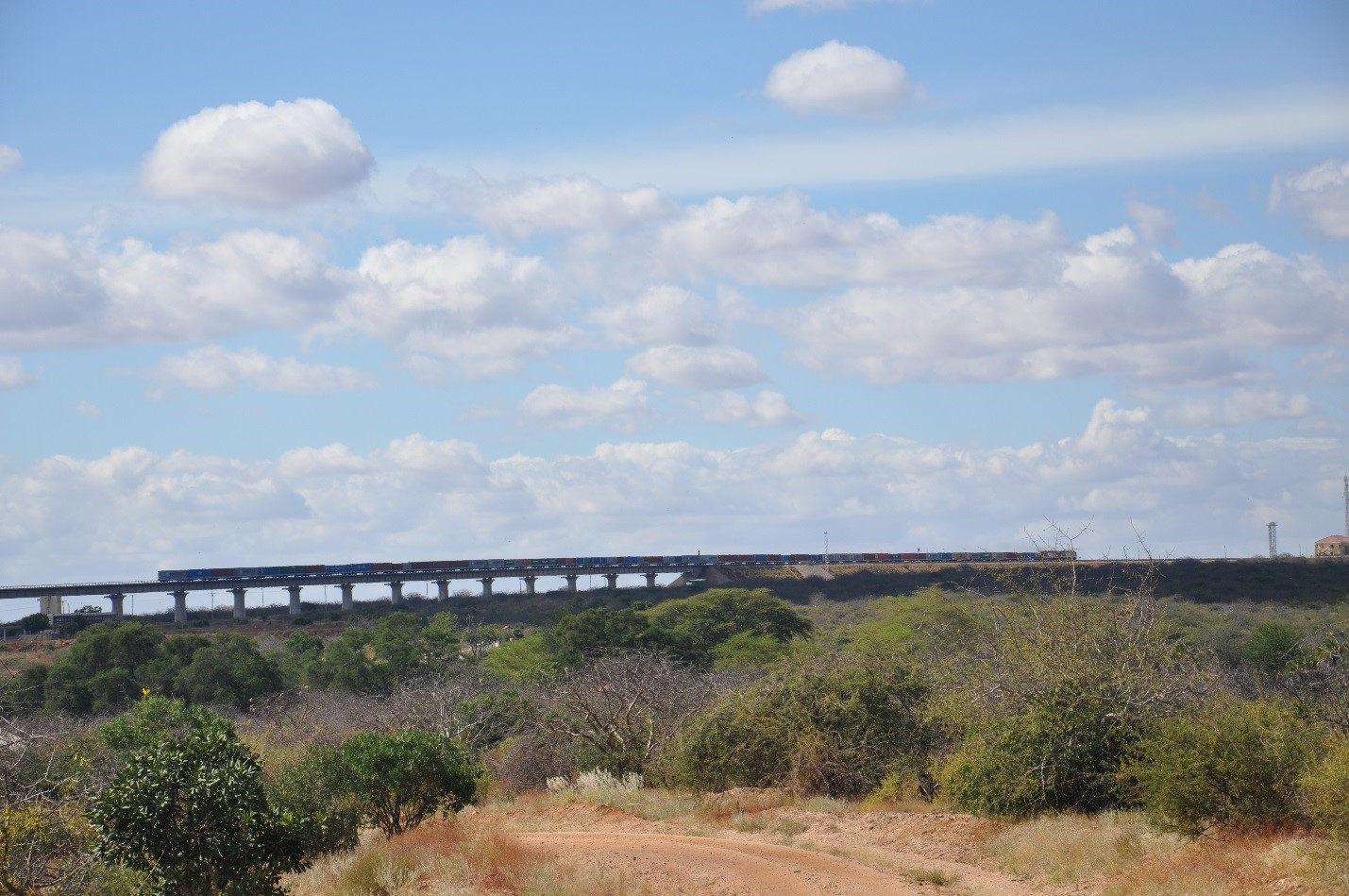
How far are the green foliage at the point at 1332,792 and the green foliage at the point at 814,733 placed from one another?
10956 millimetres

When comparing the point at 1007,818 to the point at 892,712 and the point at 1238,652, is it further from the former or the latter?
the point at 1238,652

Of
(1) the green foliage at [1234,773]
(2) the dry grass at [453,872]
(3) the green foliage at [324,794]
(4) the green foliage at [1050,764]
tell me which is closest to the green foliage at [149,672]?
(3) the green foliage at [324,794]

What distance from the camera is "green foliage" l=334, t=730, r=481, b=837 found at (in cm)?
2317

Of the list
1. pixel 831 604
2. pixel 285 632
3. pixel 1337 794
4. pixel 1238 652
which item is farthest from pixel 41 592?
pixel 1337 794

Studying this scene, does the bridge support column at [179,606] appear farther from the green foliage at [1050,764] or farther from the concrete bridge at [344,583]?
the green foliage at [1050,764]

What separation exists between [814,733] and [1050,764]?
23.2 feet

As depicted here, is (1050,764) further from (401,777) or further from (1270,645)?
(1270,645)

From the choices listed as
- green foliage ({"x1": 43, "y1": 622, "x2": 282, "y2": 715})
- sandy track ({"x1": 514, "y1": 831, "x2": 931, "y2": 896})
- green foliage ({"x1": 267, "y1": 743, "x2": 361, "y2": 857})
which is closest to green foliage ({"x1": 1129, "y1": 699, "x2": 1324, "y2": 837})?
sandy track ({"x1": 514, "y1": 831, "x2": 931, "y2": 896})

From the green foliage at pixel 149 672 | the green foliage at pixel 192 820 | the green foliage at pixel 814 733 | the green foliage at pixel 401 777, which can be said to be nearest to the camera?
the green foliage at pixel 192 820

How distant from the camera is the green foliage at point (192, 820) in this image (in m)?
15.4

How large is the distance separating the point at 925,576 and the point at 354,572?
5136cm

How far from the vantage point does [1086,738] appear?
75.1 ft

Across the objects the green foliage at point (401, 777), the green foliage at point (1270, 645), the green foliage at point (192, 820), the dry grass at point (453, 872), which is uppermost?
the green foliage at point (192, 820)

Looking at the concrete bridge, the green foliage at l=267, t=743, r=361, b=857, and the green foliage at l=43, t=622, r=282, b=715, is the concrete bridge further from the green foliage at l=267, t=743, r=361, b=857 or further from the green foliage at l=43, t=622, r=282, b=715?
the green foliage at l=267, t=743, r=361, b=857
